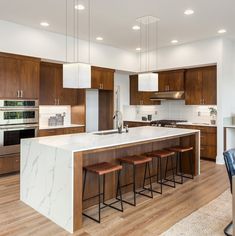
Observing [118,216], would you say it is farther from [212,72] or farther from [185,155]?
[212,72]

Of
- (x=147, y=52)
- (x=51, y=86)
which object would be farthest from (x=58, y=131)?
(x=147, y=52)

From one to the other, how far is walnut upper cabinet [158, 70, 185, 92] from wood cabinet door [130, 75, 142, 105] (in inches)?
39.4

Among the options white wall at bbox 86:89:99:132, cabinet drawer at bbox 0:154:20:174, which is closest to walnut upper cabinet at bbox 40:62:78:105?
white wall at bbox 86:89:99:132

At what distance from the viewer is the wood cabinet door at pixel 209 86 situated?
6.49 metres

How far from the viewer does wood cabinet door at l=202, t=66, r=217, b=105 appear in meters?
6.49

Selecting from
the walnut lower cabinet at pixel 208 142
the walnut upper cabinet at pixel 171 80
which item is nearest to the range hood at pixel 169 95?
the walnut upper cabinet at pixel 171 80

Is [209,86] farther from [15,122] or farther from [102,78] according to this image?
[15,122]

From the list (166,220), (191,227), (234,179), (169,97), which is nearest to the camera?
(234,179)

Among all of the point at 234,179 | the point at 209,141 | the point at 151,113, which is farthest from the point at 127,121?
the point at 234,179

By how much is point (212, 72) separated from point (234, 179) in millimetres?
5009

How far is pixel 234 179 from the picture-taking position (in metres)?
2.11

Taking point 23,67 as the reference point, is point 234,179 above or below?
below

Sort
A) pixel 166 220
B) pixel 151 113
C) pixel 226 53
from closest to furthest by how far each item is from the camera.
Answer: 1. pixel 166 220
2. pixel 226 53
3. pixel 151 113

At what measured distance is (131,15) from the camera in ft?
15.4
